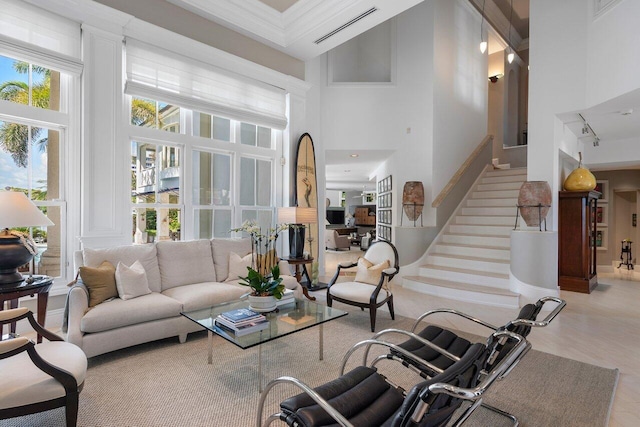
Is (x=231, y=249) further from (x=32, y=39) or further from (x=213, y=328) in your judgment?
(x=32, y=39)

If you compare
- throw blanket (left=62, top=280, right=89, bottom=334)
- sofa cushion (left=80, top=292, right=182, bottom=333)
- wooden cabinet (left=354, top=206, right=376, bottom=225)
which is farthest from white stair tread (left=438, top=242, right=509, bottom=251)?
wooden cabinet (left=354, top=206, right=376, bottom=225)

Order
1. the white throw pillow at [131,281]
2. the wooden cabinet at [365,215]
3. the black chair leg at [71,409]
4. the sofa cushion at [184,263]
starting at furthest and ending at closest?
the wooden cabinet at [365,215], the sofa cushion at [184,263], the white throw pillow at [131,281], the black chair leg at [71,409]

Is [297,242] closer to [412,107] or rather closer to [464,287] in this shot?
[464,287]

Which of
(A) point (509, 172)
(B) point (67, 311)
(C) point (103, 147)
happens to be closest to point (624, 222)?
(A) point (509, 172)

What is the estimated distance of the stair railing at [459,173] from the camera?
6.32 m

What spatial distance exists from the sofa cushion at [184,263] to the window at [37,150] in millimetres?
1036

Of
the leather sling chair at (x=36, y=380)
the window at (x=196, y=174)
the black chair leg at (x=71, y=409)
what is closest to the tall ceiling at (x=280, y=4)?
the window at (x=196, y=174)

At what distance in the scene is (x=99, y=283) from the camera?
2.97 meters

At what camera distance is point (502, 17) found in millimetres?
8703

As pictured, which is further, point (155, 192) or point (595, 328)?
point (155, 192)

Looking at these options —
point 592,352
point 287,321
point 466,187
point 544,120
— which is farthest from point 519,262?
point 287,321

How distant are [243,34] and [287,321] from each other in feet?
14.0

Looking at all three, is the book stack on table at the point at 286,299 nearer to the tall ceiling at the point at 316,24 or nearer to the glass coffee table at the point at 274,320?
the glass coffee table at the point at 274,320

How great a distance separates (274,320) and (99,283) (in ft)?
5.44
